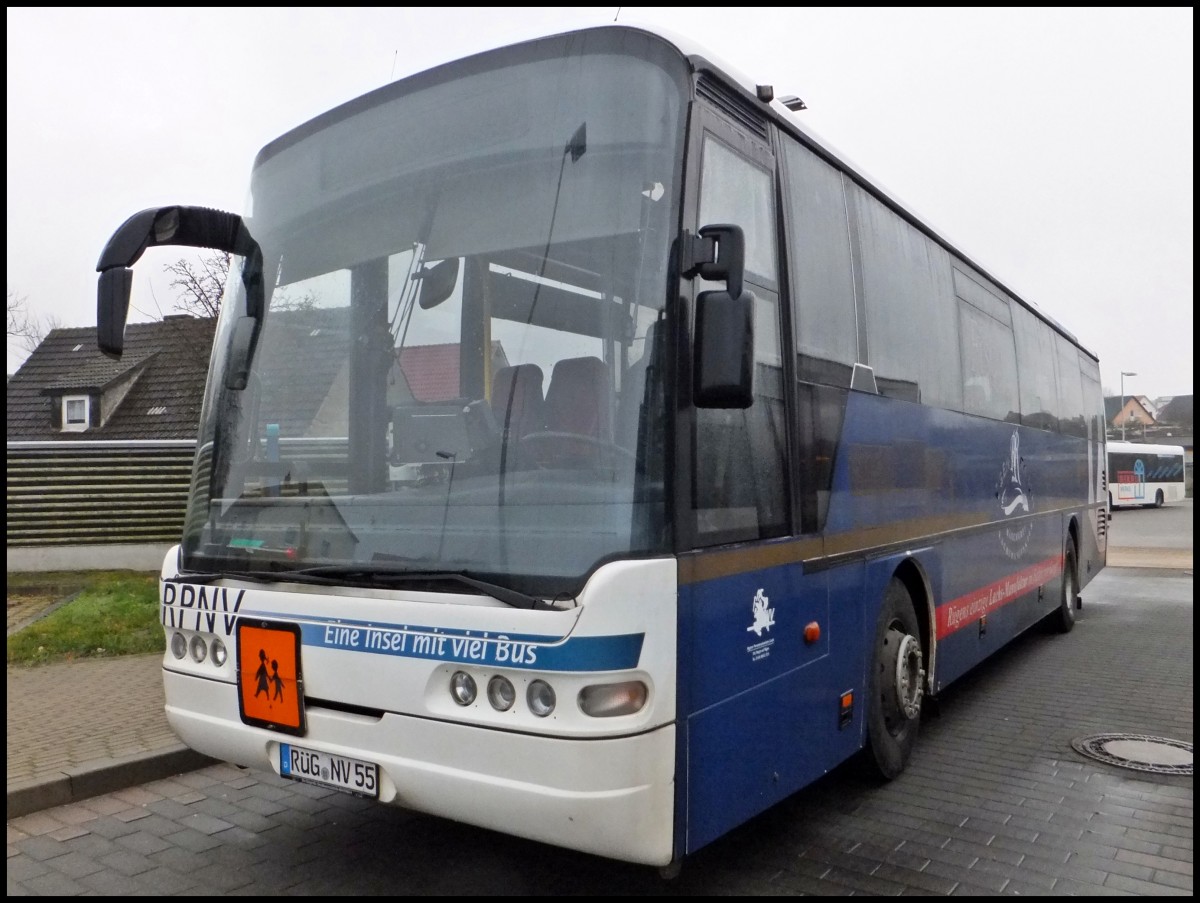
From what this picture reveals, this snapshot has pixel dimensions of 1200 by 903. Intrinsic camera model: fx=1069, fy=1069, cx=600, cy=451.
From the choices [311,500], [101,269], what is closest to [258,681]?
[311,500]

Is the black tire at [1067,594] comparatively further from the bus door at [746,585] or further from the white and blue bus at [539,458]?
the bus door at [746,585]

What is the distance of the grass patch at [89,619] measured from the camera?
31.0ft

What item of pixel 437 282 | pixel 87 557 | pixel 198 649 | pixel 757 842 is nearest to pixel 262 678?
pixel 198 649

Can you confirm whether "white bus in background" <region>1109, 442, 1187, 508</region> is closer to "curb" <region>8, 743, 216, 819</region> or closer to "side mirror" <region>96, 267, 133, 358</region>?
"curb" <region>8, 743, 216, 819</region>

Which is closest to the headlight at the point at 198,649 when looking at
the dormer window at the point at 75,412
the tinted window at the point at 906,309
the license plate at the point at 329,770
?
the license plate at the point at 329,770

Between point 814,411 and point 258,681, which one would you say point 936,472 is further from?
point 258,681

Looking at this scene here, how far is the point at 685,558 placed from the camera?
3.64 metres

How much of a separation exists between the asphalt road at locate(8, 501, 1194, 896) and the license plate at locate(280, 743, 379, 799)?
57 centimetres

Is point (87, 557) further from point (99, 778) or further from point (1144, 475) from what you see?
point (1144, 475)

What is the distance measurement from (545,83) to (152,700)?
5.50 meters

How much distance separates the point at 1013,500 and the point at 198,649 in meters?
6.49

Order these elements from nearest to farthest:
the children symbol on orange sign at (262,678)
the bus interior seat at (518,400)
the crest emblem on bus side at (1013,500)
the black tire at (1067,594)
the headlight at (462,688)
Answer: the headlight at (462,688)
the bus interior seat at (518,400)
the children symbol on orange sign at (262,678)
the crest emblem on bus side at (1013,500)
the black tire at (1067,594)

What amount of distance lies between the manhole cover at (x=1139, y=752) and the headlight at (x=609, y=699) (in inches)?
160

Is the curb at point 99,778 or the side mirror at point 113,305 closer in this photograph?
the side mirror at point 113,305
